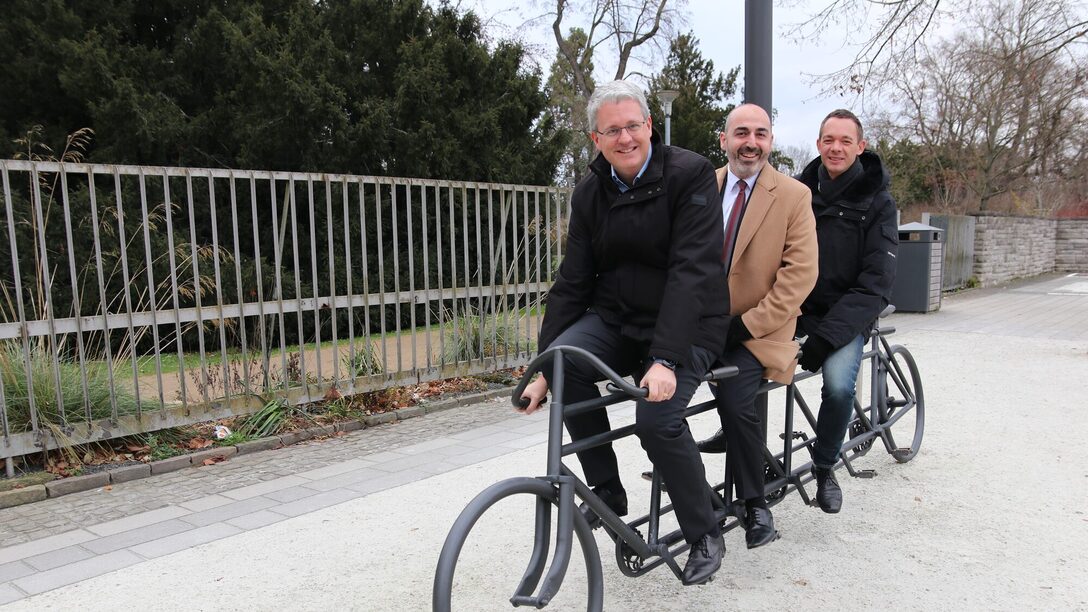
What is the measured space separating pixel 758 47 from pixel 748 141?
146cm

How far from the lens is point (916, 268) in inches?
516

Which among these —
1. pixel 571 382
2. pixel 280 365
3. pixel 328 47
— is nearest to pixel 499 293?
pixel 280 365

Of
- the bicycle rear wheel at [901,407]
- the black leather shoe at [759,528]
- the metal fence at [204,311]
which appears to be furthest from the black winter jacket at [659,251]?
the metal fence at [204,311]

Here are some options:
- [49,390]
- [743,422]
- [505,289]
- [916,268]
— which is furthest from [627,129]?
[916,268]

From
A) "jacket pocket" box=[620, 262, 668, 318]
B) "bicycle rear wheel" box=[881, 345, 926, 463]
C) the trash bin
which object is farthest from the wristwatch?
the trash bin

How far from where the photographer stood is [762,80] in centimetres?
458

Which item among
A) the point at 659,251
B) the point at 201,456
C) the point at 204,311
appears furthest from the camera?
the point at 204,311

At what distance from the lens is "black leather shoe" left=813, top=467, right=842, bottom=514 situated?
3885 millimetres

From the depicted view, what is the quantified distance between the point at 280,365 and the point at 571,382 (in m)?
3.96

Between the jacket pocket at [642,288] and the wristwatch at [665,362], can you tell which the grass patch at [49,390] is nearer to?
the jacket pocket at [642,288]

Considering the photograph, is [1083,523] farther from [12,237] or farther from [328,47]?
[328,47]

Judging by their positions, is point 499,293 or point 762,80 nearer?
point 762,80

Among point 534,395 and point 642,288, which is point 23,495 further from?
point 642,288

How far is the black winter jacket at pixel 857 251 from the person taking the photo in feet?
12.8
